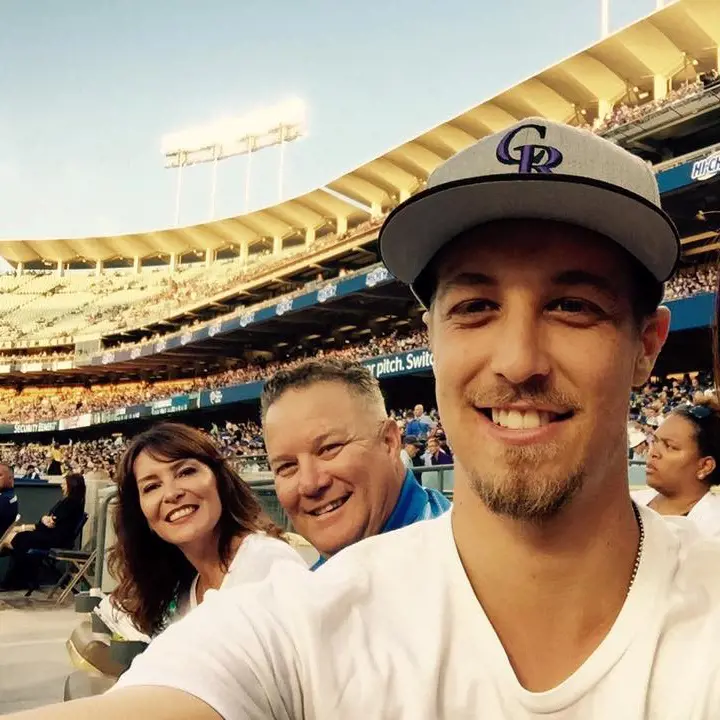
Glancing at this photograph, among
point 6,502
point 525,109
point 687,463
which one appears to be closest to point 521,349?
point 687,463

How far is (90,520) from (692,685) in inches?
411

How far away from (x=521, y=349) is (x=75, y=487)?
9353 millimetres

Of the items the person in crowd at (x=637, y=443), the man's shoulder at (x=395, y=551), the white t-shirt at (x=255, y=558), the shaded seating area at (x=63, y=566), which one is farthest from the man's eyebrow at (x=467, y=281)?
the person in crowd at (x=637, y=443)

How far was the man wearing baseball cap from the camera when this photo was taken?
1.04 metres

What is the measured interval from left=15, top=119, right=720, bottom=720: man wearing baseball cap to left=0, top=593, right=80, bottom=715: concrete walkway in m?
4.31

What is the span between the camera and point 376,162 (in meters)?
32.3

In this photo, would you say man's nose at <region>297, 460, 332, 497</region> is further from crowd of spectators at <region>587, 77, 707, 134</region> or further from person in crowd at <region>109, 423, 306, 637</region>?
crowd of spectators at <region>587, 77, 707, 134</region>

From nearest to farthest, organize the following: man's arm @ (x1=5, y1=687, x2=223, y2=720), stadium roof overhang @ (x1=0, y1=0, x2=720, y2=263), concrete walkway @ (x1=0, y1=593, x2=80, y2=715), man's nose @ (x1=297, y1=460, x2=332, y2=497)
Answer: man's arm @ (x1=5, y1=687, x2=223, y2=720) → man's nose @ (x1=297, y1=460, x2=332, y2=497) → concrete walkway @ (x1=0, y1=593, x2=80, y2=715) → stadium roof overhang @ (x1=0, y1=0, x2=720, y2=263)

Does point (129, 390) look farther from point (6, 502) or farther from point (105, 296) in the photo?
point (6, 502)

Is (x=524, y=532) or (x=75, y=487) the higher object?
(x=524, y=532)

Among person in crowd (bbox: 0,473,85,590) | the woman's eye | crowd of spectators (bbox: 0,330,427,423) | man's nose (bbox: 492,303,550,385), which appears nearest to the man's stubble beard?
man's nose (bbox: 492,303,550,385)

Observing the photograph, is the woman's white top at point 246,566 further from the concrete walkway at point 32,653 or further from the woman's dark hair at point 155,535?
the concrete walkway at point 32,653

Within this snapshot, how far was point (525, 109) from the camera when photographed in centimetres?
2681

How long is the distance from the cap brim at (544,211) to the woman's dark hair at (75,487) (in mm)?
9150
